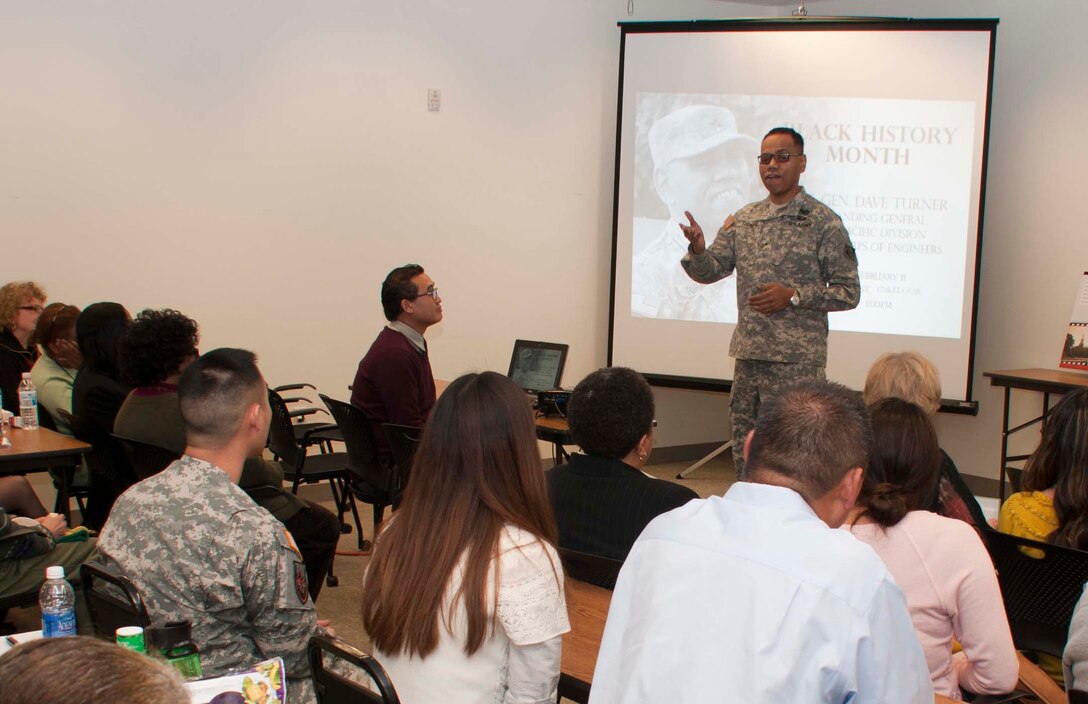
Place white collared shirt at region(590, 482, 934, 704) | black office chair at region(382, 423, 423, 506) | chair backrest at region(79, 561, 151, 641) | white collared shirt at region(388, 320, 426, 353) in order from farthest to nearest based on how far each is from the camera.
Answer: white collared shirt at region(388, 320, 426, 353), black office chair at region(382, 423, 423, 506), chair backrest at region(79, 561, 151, 641), white collared shirt at region(590, 482, 934, 704)

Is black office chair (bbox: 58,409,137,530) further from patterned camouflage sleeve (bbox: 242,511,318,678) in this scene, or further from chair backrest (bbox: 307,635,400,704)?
chair backrest (bbox: 307,635,400,704)

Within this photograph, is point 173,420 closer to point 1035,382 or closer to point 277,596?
point 277,596

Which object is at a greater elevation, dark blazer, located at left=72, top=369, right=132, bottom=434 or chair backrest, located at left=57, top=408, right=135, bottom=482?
dark blazer, located at left=72, top=369, right=132, bottom=434

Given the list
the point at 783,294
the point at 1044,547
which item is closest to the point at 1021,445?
the point at 783,294

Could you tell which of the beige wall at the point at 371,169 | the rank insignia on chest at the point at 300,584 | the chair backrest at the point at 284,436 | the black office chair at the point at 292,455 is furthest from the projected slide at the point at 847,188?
the rank insignia on chest at the point at 300,584

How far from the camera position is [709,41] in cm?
630

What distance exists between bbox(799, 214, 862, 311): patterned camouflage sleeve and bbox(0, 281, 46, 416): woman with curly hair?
3.61 metres

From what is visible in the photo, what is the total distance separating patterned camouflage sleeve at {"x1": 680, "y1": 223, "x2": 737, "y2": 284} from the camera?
4.29 metres

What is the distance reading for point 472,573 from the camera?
166 cm

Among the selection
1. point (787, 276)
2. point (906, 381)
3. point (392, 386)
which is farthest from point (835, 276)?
point (392, 386)

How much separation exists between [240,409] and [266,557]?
42cm

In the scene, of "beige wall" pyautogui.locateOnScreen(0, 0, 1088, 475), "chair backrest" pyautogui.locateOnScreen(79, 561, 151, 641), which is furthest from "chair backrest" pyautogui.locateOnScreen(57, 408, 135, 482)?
"chair backrest" pyautogui.locateOnScreen(79, 561, 151, 641)

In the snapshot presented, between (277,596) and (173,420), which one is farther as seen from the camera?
(173,420)

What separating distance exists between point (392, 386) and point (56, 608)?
2.38 m
